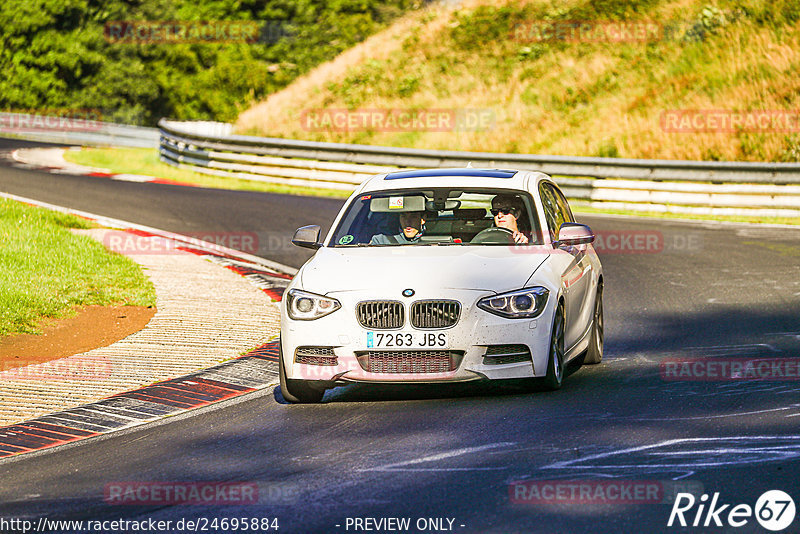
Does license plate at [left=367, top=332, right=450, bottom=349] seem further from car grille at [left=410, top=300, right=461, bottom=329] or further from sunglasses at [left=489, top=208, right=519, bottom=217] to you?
sunglasses at [left=489, top=208, right=519, bottom=217]

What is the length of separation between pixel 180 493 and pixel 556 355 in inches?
128

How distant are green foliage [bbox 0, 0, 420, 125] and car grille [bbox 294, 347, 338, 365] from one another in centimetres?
6021

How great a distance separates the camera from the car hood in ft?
27.1

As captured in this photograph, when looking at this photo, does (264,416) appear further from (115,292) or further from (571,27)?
(571,27)

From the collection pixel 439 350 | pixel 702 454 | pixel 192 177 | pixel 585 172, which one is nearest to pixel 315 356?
pixel 439 350

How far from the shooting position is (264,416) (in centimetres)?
832

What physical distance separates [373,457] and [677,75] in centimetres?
2874

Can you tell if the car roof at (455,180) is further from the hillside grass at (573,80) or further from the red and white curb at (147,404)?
the hillside grass at (573,80)

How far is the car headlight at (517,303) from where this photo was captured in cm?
817

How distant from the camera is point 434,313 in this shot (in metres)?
8.14

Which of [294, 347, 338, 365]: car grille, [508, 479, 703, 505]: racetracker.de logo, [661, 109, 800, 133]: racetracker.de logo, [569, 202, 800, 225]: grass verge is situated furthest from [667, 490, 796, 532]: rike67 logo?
[661, 109, 800, 133]: racetracker.de logo

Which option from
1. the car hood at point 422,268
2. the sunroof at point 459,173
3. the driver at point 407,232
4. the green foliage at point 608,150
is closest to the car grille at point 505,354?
the car hood at point 422,268

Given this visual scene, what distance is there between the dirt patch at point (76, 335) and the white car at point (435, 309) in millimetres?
2888

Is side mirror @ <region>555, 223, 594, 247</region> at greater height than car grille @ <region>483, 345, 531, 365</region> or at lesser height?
greater
